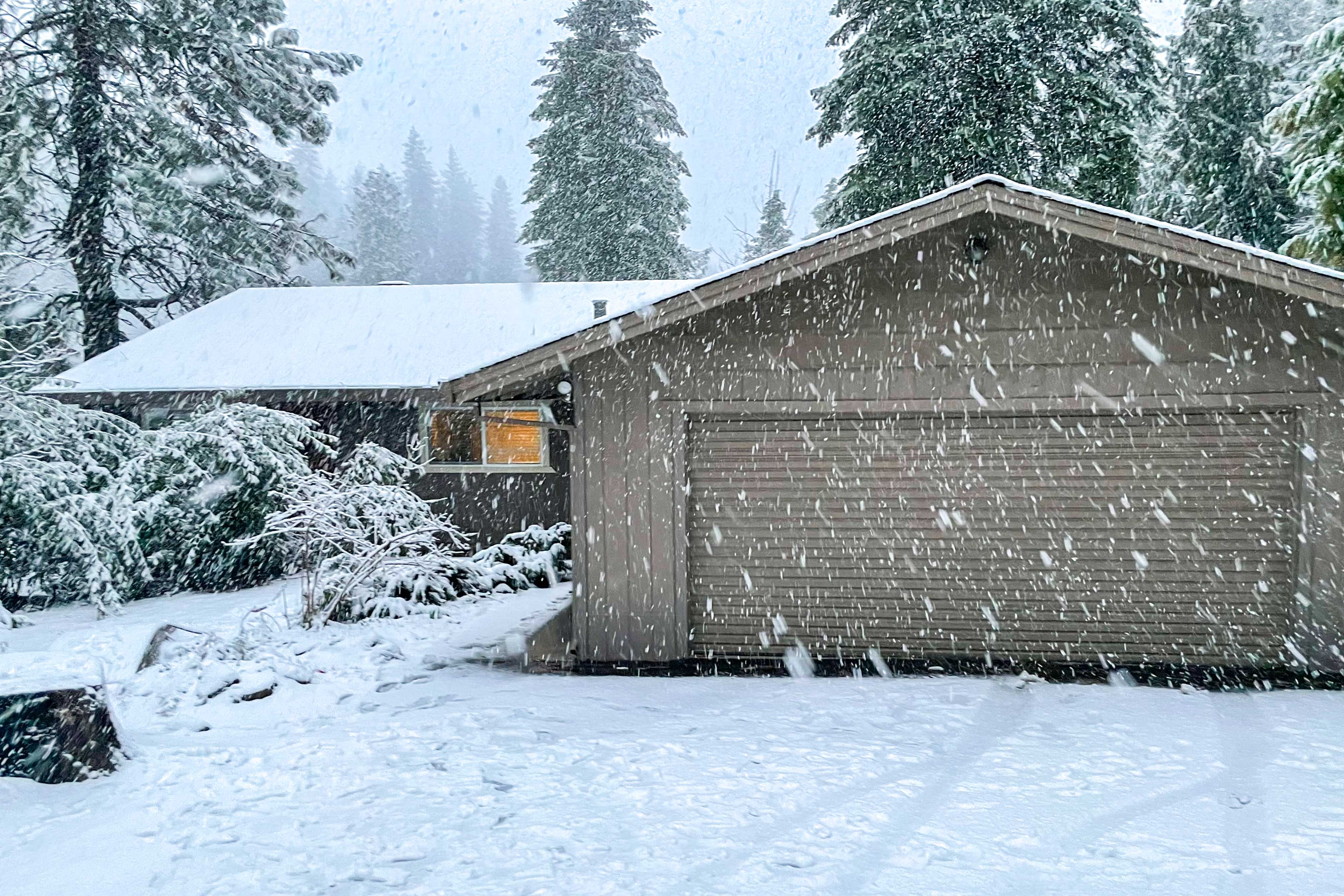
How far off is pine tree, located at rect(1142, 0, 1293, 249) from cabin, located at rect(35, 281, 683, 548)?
1727 centimetres

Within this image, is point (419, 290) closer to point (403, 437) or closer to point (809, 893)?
point (403, 437)

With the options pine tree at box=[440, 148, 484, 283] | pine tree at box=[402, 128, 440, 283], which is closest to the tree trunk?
pine tree at box=[440, 148, 484, 283]

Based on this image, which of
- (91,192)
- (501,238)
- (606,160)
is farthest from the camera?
(501,238)

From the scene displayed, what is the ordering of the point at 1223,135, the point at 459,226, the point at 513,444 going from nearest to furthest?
the point at 513,444, the point at 1223,135, the point at 459,226

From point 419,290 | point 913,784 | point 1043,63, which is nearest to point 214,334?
point 419,290

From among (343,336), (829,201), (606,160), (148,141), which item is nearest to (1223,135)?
(829,201)

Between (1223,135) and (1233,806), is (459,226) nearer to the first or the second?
(1223,135)

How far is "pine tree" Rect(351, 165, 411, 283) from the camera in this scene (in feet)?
194

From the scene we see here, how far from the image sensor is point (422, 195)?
95375 millimetres

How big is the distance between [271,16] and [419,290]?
8.74 meters

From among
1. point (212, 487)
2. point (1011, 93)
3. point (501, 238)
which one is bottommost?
point (212, 487)

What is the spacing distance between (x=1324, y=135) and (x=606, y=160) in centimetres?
1882

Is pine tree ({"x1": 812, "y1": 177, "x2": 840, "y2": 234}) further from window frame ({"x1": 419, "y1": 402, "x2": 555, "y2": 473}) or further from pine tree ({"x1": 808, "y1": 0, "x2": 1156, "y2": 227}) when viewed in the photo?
window frame ({"x1": 419, "y1": 402, "x2": 555, "y2": 473})

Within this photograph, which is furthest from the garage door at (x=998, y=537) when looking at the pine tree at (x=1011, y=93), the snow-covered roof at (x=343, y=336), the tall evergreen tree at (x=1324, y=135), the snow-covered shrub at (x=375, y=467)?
the pine tree at (x=1011, y=93)
